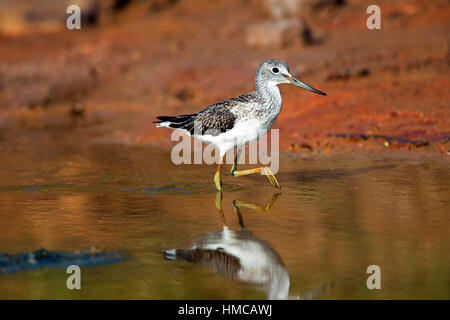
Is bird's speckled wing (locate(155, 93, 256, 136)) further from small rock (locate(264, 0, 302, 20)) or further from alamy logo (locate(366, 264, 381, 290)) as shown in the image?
small rock (locate(264, 0, 302, 20))

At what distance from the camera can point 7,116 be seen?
19156 mm

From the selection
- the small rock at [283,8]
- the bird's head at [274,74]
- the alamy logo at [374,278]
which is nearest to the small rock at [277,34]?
the small rock at [283,8]

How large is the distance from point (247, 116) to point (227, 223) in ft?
6.53

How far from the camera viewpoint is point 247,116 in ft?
30.2

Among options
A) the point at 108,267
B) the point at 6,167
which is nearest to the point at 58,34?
the point at 6,167

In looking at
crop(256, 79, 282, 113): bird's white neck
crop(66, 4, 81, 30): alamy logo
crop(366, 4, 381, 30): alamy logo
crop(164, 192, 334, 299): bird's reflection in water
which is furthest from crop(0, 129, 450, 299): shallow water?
crop(66, 4, 81, 30): alamy logo

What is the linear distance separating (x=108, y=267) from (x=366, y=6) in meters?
19.2

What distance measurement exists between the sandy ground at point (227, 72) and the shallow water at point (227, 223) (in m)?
2.54

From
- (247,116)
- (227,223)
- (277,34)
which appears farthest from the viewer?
Result: (277,34)

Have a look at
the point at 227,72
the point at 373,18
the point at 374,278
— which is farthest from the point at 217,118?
the point at 373,18

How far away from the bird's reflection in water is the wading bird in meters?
2.07

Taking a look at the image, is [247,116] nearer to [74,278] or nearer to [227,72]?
[74,278]

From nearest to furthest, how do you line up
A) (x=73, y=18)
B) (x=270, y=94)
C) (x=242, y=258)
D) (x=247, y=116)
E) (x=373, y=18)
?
(x=242, y=258) → (x=247, y=116) → (x=270, y=94) → (x=373, y=18) → (x=73, y=18)

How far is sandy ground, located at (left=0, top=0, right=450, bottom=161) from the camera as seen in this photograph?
13664 millimetres
